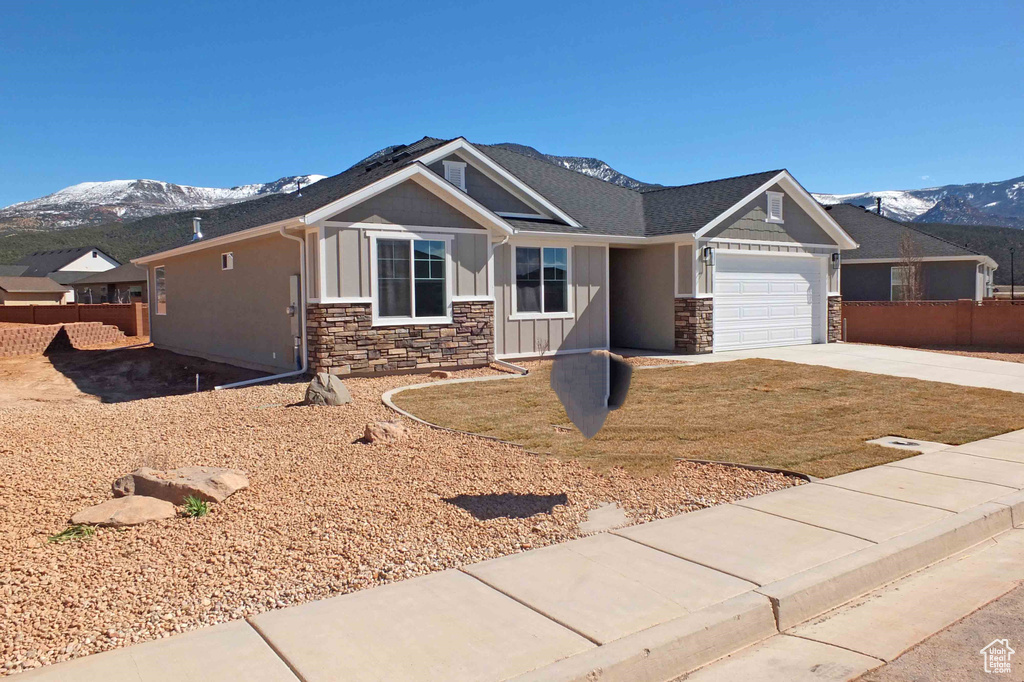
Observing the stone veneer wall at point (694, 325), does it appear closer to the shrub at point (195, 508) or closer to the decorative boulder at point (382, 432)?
the decorative boulder at point (382, 432)

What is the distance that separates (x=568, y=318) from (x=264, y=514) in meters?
12.1

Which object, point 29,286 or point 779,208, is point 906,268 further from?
point 29,286

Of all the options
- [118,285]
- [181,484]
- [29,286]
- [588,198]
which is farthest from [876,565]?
[29,286]

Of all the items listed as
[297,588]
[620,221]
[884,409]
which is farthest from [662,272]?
A: [297,588]

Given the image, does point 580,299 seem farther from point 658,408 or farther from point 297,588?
point 297,588

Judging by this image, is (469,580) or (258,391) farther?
(258,391)

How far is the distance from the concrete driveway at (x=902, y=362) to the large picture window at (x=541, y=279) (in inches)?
120

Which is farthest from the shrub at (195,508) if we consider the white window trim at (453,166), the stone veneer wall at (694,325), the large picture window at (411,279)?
the stone veneer wall at (694,325)

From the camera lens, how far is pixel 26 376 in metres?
17.6

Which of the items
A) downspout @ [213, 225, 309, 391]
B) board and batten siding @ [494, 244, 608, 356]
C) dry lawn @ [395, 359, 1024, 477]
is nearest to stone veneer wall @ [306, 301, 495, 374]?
downspout @ [213, 225, 309, 391]

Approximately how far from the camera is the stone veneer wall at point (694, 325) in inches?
699

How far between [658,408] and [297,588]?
701 cm

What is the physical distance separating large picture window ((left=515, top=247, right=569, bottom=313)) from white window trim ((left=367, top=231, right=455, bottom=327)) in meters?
2.32

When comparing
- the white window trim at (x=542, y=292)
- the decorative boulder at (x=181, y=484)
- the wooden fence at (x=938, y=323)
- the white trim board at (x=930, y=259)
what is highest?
the white trim board at (x=930, y=259)
